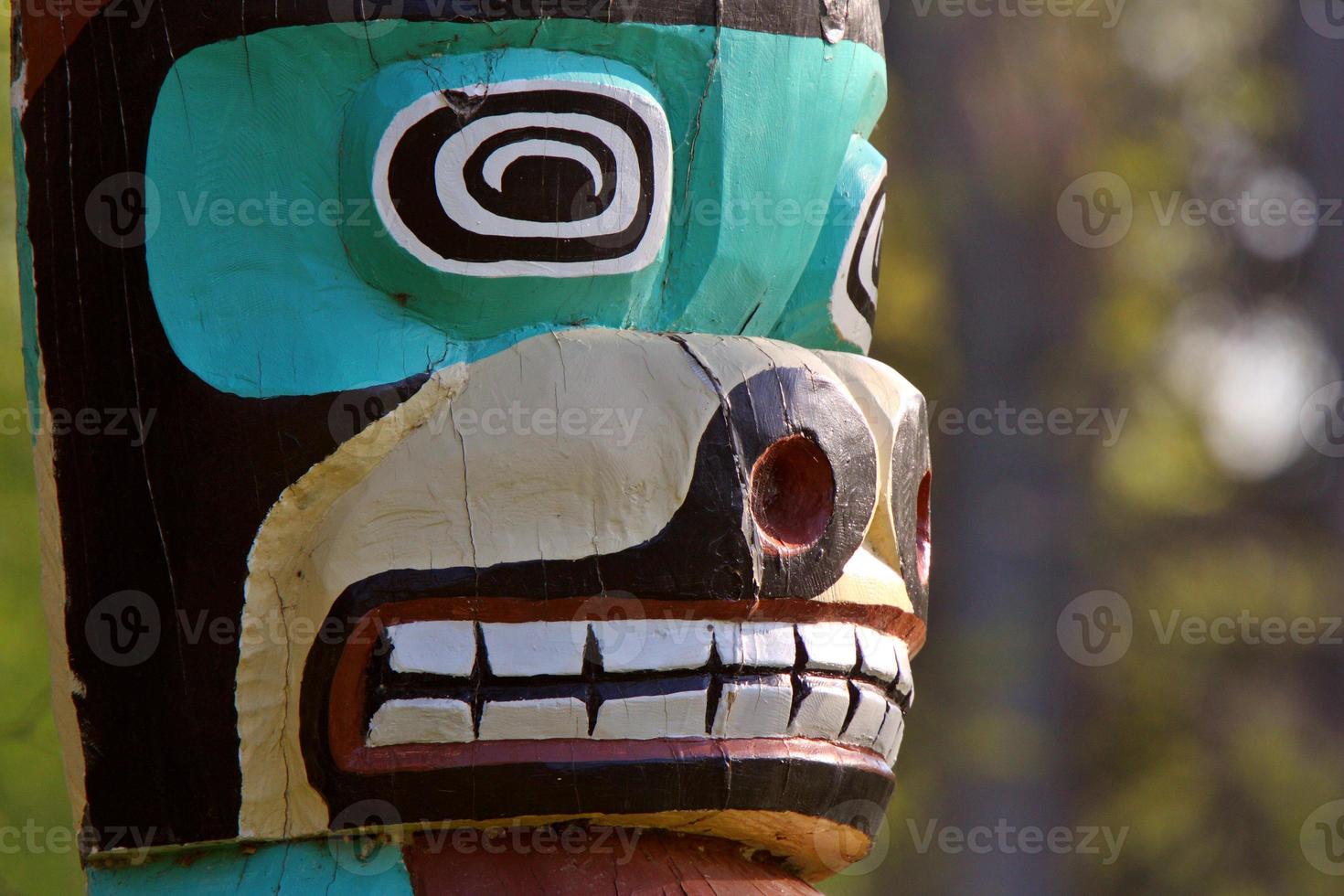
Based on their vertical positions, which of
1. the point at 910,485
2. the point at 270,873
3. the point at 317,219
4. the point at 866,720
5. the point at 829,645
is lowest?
the point at 270,873

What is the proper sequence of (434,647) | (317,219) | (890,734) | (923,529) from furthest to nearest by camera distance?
(923,529)
(890,734)
(317,219)
(434,647)

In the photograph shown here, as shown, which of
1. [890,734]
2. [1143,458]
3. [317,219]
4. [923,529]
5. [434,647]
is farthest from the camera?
[1143,458]

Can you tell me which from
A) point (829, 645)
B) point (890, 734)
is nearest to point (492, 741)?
point (829, 645)

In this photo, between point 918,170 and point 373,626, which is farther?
point 918,170

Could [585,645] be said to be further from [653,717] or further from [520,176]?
[520,176]

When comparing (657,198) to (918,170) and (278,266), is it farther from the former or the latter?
(918,170)

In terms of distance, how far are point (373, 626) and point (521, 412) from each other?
0.29 m

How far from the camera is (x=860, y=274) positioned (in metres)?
2.34

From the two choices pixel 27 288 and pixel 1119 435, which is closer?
pixel 27 288

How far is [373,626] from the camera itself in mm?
1863

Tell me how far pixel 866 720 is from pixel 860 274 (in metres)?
0.64

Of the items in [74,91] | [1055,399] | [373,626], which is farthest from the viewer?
[1055,399]

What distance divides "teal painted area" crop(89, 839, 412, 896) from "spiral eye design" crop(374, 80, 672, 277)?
0.68m

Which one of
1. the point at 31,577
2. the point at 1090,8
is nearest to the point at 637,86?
the point at 31,577
